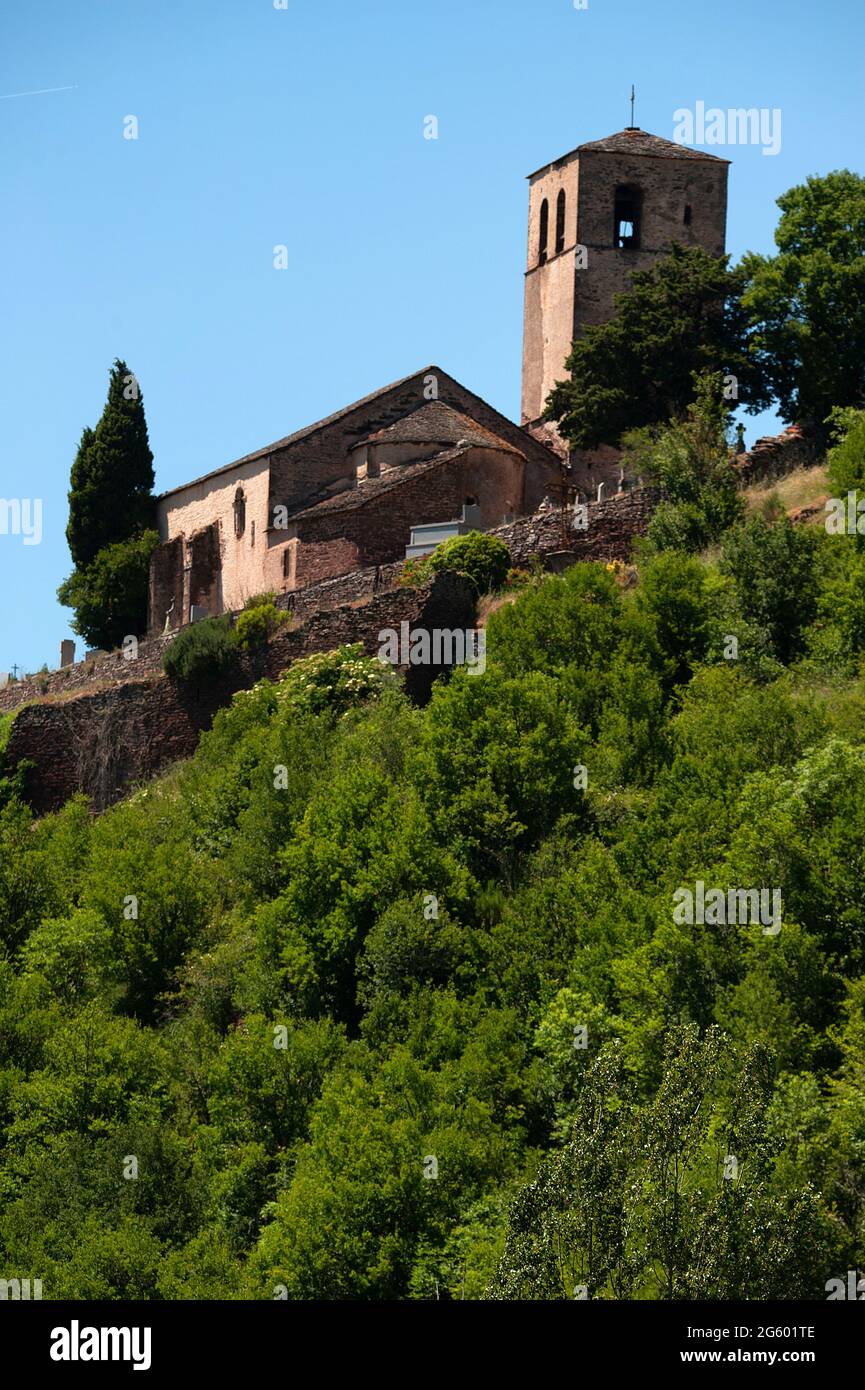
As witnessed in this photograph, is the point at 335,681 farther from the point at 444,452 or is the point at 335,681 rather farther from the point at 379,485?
the point at 444,452

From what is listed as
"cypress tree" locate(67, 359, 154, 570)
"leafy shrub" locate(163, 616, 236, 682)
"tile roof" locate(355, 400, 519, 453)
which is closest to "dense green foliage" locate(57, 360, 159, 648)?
"cypress tree" locate(67, 359, 154, 570)

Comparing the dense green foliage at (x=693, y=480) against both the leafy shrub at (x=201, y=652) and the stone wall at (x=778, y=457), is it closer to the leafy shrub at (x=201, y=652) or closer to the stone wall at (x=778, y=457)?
the stone wall at (x=778, y=457)

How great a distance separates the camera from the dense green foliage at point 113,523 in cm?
7156

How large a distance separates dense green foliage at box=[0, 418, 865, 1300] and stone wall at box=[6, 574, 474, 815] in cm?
87

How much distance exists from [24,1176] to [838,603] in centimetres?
1801

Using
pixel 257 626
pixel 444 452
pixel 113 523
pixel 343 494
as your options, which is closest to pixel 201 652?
pixel 257 626

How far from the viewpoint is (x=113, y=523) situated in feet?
243

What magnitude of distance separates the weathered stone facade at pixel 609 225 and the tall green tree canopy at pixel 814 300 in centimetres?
1273

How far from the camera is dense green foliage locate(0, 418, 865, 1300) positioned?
33031mm

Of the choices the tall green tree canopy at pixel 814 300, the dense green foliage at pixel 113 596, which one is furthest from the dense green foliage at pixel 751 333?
the dense green foliage at pixel 113 596

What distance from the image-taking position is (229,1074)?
41656mm

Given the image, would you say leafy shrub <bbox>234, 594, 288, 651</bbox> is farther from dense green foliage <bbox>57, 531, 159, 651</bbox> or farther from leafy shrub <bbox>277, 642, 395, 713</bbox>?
dense green foliage <bbox>57, 531, 159, 651</bbox>
